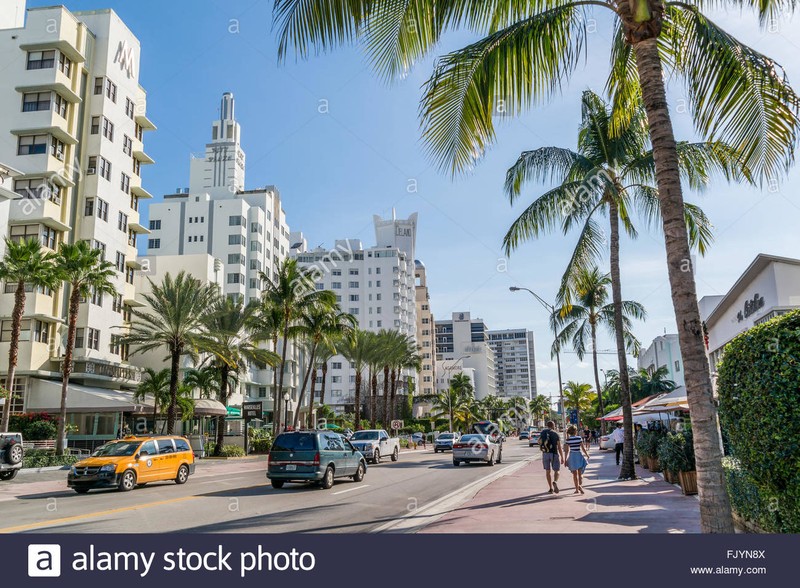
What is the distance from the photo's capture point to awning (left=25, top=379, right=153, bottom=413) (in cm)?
3706

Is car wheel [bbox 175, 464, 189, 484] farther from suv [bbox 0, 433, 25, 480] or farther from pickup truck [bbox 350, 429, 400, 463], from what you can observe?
pickup truck [bbox 350, 429, 400, 463]

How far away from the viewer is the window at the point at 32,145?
131 ft

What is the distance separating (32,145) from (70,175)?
2.78 m

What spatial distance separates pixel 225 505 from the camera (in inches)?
569

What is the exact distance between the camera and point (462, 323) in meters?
184

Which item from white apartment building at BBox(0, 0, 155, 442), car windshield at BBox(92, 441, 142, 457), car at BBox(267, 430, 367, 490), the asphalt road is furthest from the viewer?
white apartment building at BBox(0, 0, 155, 442)

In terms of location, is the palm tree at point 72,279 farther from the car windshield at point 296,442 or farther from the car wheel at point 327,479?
the car wheel at point 327,479

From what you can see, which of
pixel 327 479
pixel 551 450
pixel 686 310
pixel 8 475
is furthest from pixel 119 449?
pixel 686 310

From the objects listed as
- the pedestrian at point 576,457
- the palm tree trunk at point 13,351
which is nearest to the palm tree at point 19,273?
the palm tree trunk at point 13,351

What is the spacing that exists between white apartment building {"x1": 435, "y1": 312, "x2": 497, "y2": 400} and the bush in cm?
15276

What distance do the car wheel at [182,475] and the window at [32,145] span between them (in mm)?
27886

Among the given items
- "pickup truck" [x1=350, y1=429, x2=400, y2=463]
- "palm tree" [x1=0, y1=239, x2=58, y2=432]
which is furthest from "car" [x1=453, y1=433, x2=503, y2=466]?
"palm tree" [x1=0, y1=239, x2=58, y2=432]
